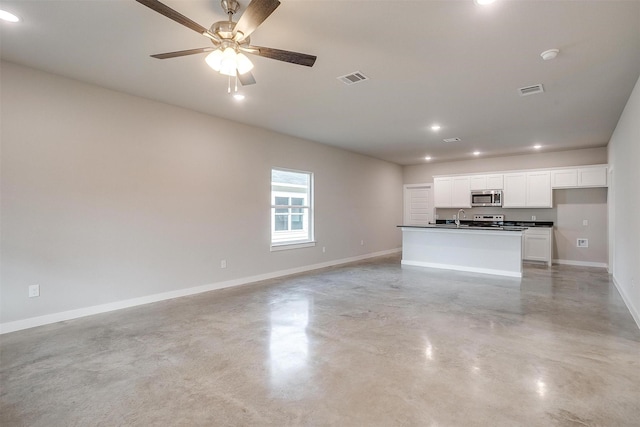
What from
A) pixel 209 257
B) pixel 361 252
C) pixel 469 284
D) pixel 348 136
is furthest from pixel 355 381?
pixel 361 252

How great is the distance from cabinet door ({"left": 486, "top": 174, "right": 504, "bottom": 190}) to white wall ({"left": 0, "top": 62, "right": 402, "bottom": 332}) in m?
5.15

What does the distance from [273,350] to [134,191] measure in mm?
2833

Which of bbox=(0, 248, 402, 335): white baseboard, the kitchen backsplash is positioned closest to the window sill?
bbox=(0, 248, 402, 335): white baseboard

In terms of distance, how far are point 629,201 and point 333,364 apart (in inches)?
167

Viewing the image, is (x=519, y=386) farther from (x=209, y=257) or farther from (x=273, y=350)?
(x=209, y=257)

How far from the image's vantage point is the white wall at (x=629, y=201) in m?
3.49

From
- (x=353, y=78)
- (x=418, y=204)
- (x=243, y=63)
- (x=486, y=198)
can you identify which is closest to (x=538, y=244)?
(x=486, y=198)

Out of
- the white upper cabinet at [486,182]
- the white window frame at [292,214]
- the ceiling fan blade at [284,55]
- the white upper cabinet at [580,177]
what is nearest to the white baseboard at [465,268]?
the white window frame at [292,214]

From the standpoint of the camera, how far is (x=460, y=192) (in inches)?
336

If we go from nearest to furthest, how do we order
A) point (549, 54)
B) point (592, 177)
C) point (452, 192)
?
1. point (549, 54)
2. point (592, 177)
3. point (452, 192)

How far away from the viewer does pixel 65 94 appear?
11.8ft

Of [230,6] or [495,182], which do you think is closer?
[230,6]

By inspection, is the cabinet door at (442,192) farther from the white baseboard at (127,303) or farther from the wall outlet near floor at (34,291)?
the wall outlet near floor at (34,291)

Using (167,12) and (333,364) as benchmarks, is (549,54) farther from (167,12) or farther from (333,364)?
(333,364)
